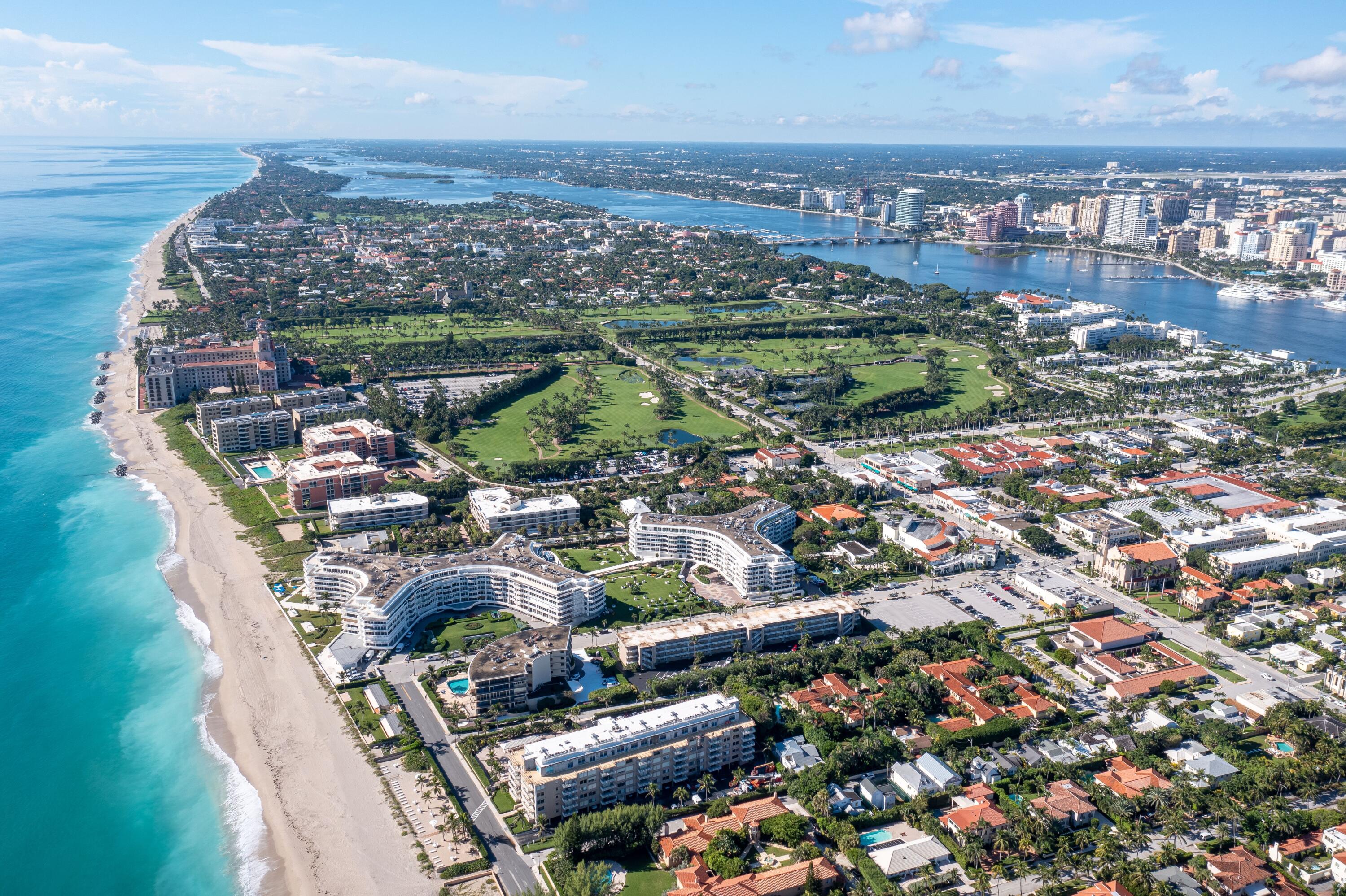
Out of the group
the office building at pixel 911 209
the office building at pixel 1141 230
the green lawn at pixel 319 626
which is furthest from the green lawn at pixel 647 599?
the office building at pixel 911 209

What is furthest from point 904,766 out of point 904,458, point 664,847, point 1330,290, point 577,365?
point 1330,290

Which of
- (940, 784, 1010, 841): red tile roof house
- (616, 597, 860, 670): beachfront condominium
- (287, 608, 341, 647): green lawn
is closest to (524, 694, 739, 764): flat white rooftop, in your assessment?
(616, 597, 860, 670): beachfront condominium

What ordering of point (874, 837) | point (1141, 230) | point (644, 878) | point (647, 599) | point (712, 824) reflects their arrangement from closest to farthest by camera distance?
point (644, 878) → point (874, 837) → point (712, 824) → point (647, 599) → point (1141, 230)

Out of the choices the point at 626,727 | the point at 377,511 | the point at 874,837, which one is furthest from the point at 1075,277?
the point at 626,727

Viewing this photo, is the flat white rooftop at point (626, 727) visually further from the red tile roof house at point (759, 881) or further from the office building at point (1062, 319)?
the office building at point (1062, 319)

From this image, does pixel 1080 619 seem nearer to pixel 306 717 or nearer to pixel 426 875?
pixel 426 875

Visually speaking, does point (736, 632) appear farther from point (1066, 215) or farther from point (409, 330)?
point (1066, 215)
